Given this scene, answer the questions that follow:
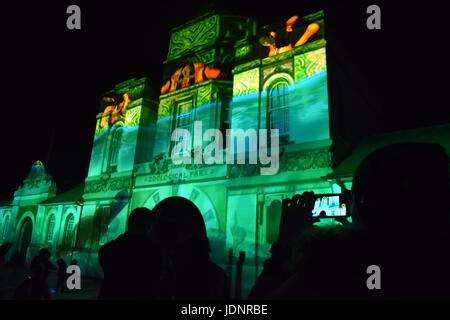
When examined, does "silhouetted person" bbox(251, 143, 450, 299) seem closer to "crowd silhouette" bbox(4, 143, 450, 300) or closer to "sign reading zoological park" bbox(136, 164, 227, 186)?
"crowd silhouette" bbox(4, 143, 450, 300)

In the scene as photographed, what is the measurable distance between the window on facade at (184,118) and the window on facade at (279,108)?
4168 millimetres

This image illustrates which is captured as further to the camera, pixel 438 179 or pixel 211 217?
pixel 211 217

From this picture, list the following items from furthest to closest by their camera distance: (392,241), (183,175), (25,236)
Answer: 1. (25,236)
2. (183,175)
3. (392,241)

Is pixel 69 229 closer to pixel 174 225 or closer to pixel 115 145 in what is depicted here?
pixel 115 145

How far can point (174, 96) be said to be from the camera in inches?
579

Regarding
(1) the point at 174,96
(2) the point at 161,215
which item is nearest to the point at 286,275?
(2) the point at 161,215

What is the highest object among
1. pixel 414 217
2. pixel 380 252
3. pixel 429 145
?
pixel 429 145

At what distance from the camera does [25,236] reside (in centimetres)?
2144

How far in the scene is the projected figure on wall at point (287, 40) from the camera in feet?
36.8

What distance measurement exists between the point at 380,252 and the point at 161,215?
2.56 meters

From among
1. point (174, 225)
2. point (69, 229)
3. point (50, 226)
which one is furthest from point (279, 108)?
point (50, 226)

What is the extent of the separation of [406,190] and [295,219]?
0.77 meters

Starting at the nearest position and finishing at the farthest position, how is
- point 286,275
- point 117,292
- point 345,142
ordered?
point 286,275, point 117,292, point 345,142
